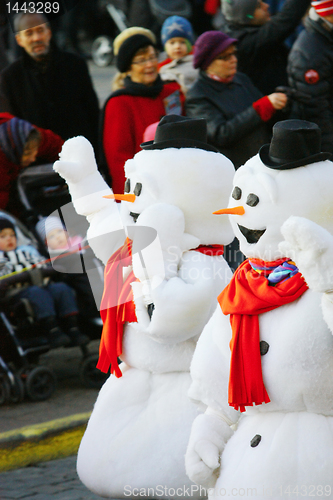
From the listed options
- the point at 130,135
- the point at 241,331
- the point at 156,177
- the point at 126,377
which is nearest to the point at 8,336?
the point at 130,135

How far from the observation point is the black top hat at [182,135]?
303cm

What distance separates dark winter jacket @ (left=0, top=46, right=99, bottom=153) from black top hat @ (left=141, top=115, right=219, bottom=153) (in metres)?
2.05

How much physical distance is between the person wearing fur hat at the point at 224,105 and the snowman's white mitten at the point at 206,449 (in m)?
2.47

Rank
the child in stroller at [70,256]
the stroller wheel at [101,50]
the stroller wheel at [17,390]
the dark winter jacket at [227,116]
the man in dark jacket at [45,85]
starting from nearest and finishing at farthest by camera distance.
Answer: the child in stroller at [70,256]
the dark winter jacket at [227,116]
the stroller wheel at [17,390]
the man in dark jacket at [45,85]
the stroller wheel at [101,50]

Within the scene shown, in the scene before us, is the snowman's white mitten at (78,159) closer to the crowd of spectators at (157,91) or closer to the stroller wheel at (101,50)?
the crowd of spectators at (157,91)

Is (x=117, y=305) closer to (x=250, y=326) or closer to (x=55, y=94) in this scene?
(x=250, y=326)

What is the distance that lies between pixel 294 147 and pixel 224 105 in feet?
7.87

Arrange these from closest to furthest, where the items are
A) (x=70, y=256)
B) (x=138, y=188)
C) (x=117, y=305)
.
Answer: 1. (x=138, y=188)
2. (x=117, y=305)
3. (x=70, y=256)

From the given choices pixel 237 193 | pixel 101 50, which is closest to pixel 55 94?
pixel 237 193

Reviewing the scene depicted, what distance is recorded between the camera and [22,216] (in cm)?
502

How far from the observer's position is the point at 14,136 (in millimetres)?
4676

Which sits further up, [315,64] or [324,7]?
[324,7]

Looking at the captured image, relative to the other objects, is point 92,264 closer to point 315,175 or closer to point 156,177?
point 156,177

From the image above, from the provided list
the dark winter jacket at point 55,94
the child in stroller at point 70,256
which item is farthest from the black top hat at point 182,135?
the dark winter jacket at point 55,94
